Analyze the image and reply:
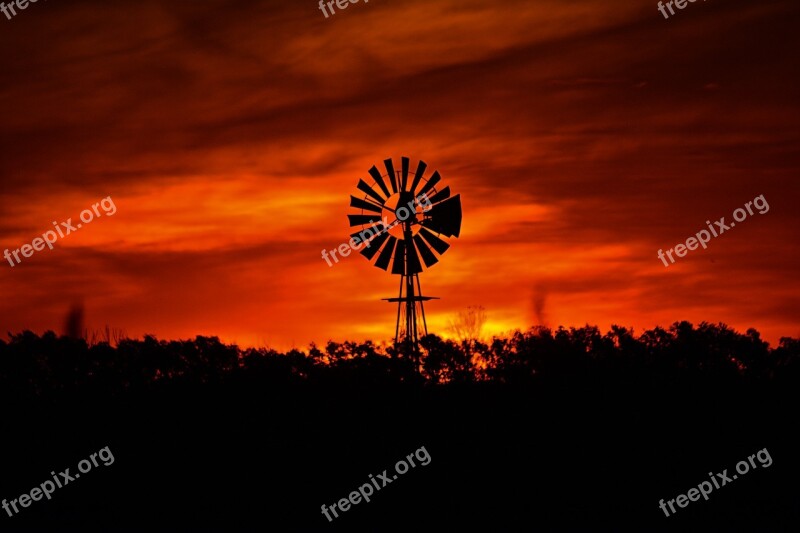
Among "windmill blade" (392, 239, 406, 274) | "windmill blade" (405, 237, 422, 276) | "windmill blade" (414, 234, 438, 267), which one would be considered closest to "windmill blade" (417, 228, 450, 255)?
"windmill blade" (414, 234, 438, 267)

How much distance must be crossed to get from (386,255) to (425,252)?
1337mm

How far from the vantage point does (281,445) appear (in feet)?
142

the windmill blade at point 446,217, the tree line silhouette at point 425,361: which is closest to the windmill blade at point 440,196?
the windmill blade at point 446,217

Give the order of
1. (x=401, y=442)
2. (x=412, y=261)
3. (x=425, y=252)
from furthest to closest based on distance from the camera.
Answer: (x=425, y=252) < (x=412, y=261) < (x=401, y=442)

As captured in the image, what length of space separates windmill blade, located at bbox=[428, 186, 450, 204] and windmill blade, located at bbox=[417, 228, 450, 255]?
42.0 inches

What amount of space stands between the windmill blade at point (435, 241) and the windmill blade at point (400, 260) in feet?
2.57

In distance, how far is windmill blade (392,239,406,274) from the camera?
43.6 meters

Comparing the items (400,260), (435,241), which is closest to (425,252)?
(435,241)

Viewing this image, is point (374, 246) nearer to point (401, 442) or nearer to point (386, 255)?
point (386, 255)

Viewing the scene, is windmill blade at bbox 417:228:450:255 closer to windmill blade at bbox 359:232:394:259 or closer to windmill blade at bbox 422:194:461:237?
windmill blade at bbox 422:194:461:237

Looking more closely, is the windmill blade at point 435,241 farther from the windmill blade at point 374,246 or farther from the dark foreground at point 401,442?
the dark foreground at point 401,442

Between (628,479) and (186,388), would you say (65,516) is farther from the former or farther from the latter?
(628,479)

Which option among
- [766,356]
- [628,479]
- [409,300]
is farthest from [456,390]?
[766,356]

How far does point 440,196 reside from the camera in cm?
4394
